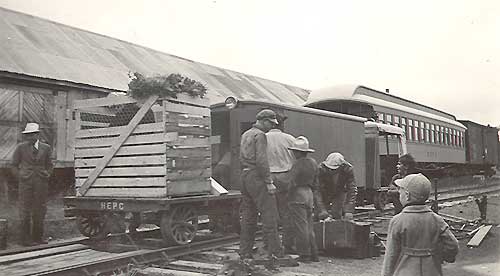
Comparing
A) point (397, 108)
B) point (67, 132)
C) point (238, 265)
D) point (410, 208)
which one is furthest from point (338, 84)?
point (410, 208)

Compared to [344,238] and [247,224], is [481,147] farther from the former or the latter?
[247,224]

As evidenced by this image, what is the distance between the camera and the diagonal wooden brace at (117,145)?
668 cm

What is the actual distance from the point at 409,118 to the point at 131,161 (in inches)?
537

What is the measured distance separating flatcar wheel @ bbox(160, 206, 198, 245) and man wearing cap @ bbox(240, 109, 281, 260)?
1139 millimetres

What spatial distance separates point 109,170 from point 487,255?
549cm

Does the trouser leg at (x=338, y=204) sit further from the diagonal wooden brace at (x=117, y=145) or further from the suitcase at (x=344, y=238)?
the diagonal wooden brace at (x=117, y=145)

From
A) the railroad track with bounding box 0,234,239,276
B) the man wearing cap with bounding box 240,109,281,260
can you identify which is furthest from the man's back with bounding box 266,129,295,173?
the railroad track with bounding box 0,234,239,276

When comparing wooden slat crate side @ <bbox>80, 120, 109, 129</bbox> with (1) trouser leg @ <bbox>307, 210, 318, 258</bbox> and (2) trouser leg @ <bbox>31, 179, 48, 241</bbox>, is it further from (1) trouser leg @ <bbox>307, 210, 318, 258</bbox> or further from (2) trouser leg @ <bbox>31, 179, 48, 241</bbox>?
(1) trouser leg @ <bbox>307, 210, 318, 258</bbox>

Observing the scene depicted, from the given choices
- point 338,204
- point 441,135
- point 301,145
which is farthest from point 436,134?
point 301,145

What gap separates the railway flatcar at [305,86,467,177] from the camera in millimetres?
15148

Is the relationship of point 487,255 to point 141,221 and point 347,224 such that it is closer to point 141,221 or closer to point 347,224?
point 347,224

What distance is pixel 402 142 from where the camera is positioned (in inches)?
584

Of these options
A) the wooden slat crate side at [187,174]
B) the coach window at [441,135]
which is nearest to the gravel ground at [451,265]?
the wooden slat crate side at [187,174]

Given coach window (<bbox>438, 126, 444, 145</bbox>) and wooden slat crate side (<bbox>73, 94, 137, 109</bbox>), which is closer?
wooden slat crate side (<bbox>73, 94, 137, 109</bbox>)
